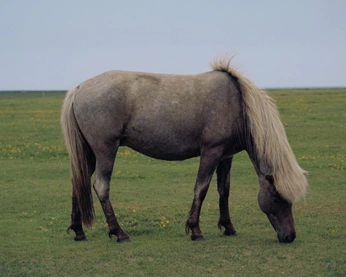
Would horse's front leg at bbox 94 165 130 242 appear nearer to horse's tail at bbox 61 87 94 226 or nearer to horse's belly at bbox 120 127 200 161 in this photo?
horse's tail at bbox 61 87 94 226

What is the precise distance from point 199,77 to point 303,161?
8.72 meters

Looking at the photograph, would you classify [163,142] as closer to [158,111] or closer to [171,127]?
[171,127]

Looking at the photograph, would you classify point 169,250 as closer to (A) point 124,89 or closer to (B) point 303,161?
(A) point 124,89

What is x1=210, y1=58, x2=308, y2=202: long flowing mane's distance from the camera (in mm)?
7305

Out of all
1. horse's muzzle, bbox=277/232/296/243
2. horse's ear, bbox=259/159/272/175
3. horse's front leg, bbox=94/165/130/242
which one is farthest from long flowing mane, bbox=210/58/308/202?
horse's front leg, bbox=94/165/130/242

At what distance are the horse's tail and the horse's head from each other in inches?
94.3

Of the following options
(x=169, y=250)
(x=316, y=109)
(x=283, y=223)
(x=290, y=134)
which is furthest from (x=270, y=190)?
(x=316, y=109)

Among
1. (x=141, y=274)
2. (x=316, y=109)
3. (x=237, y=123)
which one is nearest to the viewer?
(x=141, y=274)

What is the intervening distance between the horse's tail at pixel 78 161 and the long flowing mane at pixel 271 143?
2.32 meters

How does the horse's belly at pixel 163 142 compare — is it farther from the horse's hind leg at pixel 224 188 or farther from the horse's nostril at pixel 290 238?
the horse's nostril at pixel 290 238

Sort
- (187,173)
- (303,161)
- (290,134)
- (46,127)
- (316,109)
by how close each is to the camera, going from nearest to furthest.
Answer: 1. (187,173)
2. (303,161)
3. (290,134)
4. (46,127)
5. (316,109)

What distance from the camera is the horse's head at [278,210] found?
738 cm

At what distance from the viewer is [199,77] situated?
7992 millimetres

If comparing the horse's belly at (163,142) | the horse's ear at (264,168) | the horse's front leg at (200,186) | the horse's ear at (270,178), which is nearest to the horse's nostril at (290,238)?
the horse's ear at (270,178)
